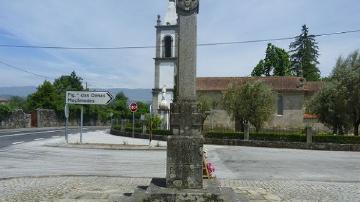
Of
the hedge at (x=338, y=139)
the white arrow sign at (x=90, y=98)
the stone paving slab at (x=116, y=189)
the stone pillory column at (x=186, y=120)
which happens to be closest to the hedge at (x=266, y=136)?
the hedge at (x=338, y=139)

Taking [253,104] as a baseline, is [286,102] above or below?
above

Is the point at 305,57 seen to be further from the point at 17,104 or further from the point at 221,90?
the point at 17,104

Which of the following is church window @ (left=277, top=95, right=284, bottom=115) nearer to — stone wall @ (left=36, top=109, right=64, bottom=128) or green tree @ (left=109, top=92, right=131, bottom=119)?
stone wall @ (left=36, top=109, right=64, bottom=128)

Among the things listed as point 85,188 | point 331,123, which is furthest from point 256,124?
point 85,188

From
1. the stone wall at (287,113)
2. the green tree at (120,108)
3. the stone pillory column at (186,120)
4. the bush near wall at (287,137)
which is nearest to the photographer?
the stone pillory column at (186,120)

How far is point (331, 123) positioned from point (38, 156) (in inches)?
1086

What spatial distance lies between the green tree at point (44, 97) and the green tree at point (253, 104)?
41.1m

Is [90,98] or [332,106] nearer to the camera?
[90,98]

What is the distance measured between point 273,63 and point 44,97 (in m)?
36.8

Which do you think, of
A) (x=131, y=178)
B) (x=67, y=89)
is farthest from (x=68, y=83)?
(x=131, y=178)

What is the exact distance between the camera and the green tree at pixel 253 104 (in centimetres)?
4350

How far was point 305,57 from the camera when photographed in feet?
291

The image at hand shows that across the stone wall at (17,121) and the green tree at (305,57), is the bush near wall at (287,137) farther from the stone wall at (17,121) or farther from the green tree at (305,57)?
the green tree at (305,57)

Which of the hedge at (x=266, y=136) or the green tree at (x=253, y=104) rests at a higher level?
the green tree at (x=253, y=104)
